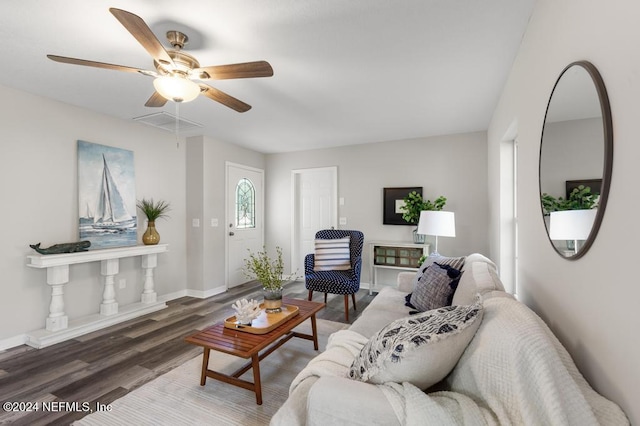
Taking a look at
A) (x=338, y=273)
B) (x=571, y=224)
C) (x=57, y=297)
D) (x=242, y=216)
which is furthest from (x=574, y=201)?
(x=242, y=216)

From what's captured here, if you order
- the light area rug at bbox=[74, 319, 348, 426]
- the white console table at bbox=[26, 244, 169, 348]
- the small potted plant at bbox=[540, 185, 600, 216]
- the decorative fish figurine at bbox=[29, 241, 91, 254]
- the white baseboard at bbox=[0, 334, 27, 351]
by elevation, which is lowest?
the light area rug at bbox=[74, 319, 348, 426]

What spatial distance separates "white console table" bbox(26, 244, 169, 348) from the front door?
3.89 ft

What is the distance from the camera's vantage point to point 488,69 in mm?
2359

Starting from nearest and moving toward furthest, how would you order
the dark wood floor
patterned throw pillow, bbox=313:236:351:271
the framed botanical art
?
the dark wood floor
patterned throw pillow, bbox=313:236:351:271
the framed botanical art

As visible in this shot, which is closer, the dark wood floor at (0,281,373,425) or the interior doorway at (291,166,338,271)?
the dark wood floor at (0,281,373,425)

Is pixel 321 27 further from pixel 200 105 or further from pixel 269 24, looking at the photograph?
pixel 200 105

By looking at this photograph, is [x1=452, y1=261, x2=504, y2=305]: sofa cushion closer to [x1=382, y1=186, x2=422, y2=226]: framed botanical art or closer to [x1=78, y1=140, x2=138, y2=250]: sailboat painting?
[x1=382, y1=186, x2=422, y2=226]: framed botanical art

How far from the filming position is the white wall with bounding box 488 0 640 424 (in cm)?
78

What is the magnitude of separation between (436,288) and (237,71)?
78.0 inches

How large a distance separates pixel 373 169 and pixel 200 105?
2707mm

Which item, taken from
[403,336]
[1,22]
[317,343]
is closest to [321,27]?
[403,336]

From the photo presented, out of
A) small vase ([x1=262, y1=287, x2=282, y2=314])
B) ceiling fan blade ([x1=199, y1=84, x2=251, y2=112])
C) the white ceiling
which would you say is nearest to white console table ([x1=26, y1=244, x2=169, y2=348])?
the white ceiling

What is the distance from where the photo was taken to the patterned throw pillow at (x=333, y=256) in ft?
12.8

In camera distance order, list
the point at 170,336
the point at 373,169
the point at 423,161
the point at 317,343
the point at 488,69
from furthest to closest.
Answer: the point at 373,169 < the point at 423,161 < the point at 170,336 < the point at 317,343 < the point at 488,69
